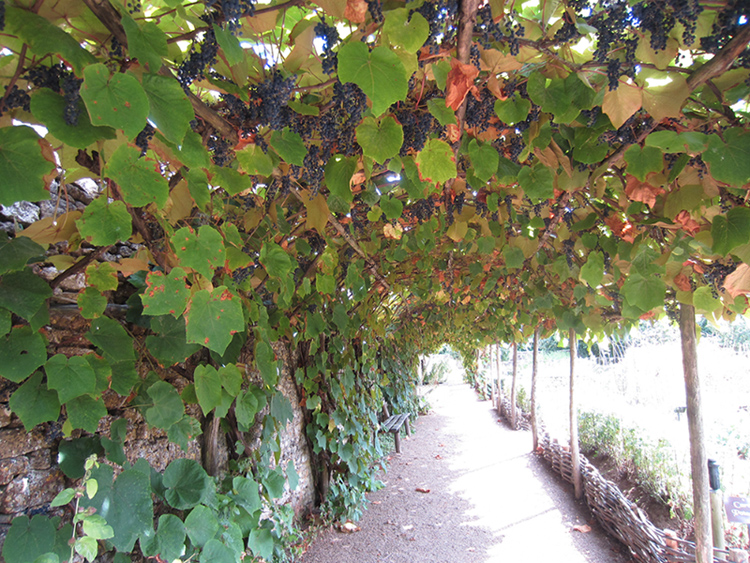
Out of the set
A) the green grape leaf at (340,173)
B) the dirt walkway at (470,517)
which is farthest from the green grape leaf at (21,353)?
the dirt walkway at (470,517)

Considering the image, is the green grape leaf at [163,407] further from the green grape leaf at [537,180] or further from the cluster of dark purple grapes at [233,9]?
the green grape leaf at [537,180]

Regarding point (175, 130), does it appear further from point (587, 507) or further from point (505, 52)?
point (587, 507)

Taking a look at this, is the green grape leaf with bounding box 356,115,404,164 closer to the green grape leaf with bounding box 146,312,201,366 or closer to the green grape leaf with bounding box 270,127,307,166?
the green grape leaf with bounding box 270,127,307,166

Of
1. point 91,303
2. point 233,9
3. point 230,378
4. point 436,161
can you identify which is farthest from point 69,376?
point 436,161

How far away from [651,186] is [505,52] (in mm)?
841

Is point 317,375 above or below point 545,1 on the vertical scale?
below

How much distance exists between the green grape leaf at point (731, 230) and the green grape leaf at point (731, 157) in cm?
26

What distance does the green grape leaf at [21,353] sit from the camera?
1.08 m

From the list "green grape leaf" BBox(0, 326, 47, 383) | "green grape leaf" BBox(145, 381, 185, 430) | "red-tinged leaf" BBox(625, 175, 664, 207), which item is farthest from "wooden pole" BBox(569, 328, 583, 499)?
"green grape leaf" BBox(0, 326, 47, 383)

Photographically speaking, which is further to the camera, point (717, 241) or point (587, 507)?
point (587, 507)

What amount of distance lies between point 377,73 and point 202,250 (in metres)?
0.66

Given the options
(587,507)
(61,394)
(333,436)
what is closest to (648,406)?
(587,507)

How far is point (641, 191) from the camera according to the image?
5.03 feet

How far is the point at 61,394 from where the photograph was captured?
3.75 ft
